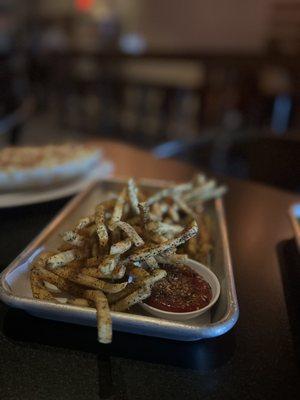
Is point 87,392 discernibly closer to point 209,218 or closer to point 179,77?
point 209,218

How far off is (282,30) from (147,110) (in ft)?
8.27

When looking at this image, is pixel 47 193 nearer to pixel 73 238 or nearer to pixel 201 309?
pixel 73 238

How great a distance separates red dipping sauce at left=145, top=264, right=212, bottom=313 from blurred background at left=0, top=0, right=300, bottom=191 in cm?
124

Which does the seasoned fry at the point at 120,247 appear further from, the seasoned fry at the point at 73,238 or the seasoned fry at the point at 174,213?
the seasoned fry at the point at 174,213

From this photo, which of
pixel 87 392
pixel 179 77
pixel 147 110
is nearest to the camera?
pixel 87 392

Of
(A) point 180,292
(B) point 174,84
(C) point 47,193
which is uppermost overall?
(A) point 180,292

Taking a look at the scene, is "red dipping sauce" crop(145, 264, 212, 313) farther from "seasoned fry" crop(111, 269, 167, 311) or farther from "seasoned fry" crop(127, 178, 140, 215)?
"seasoned fry" crop(127, 178, 140, 215)

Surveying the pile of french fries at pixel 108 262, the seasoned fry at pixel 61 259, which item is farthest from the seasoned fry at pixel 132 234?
the seasoned fry at pixel 61 259

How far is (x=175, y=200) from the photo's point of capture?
1032 millimetres

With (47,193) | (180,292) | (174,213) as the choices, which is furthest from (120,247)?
(47,193)

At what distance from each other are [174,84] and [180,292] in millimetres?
4399

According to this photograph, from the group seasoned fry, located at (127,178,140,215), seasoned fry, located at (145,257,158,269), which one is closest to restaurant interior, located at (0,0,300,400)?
seasoned fry, located at (145,257,158,269)

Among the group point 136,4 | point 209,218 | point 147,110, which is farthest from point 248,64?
point 136,4

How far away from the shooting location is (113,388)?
0.56m
